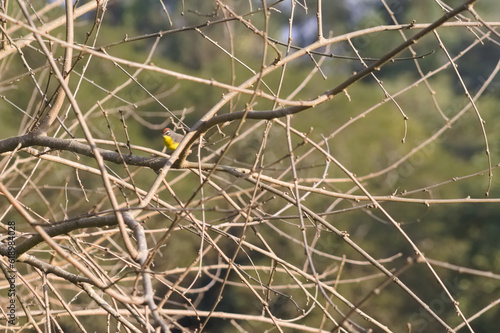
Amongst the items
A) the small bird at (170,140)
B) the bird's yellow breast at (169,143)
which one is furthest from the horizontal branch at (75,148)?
the bird's yellow breast at (169,143)

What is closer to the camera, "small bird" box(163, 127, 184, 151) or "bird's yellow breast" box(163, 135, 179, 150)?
"small bird" box(163, 127, 184, 151)

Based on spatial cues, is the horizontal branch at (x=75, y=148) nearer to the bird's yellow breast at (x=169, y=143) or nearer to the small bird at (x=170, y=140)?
the small bird at (x=170, y=140)

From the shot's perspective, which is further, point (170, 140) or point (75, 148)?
point (170, 140)

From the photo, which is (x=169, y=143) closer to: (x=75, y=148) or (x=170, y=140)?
(x=170, y=140)

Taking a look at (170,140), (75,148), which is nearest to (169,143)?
(170,140)

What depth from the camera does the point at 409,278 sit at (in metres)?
11.1

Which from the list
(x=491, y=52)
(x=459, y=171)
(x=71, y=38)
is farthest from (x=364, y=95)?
(x=71, y=38)

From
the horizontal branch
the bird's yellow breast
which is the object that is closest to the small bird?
the bird's yellow breast

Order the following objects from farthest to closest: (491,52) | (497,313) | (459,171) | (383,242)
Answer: (491,52) < (459,171) < (383,242) < (497,313)

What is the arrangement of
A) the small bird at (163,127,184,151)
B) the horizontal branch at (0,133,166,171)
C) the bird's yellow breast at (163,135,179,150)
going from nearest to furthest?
1. the horizontal branch at (0,133,166,171)
2. the small bird at (163,127,184,151)
3. the bird's yellow breast at (163,135,179,150)

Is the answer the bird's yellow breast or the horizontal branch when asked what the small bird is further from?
the horizontal branch

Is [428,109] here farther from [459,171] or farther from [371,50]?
[459,171]

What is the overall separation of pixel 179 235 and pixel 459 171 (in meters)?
6.48

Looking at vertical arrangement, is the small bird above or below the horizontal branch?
below
